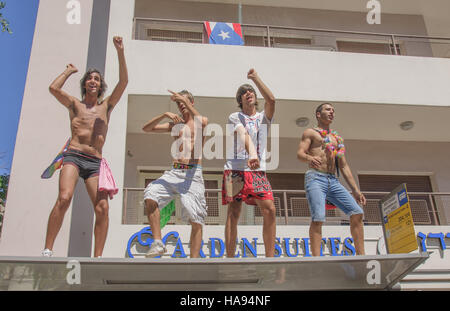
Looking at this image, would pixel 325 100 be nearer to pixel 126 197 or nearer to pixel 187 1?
pixel 126 197

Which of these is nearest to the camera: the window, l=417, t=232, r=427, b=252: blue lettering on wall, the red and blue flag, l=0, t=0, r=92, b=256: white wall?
l=0, t=0, r=92, b=256: white wall

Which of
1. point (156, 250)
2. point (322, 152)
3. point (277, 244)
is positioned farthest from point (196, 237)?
point (277, 244)

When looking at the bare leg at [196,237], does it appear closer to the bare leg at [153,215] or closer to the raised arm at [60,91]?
the bare leg at [153,215]

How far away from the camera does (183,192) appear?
436 cm

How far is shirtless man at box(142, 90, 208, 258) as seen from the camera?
4293mm

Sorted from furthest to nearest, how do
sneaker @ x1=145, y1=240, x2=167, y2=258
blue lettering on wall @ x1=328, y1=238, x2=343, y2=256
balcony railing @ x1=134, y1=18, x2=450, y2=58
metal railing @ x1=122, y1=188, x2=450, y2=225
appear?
balcony railing @ x1=134, y1=18, x2=450, y2=58, blue lettering on wall @ x1=328, y1=238, x2=343, y2=256, metal railing @ x1=122, y1=188, x2=450, y2=225, sneaker @ x1=145, y1=240, x2=167, y2=258

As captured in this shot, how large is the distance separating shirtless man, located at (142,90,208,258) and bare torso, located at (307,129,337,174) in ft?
3.94

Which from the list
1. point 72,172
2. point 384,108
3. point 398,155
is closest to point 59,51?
point 72,172

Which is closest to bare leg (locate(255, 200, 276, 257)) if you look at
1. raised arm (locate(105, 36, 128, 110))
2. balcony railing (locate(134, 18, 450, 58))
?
raised arm (locate(105, 36, 128, 110))

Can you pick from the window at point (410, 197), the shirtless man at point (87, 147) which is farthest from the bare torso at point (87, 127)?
the window at point (410, 197)

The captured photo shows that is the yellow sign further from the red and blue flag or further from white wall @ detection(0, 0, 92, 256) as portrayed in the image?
the red and blue flag

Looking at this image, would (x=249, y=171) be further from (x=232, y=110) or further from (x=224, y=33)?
(x=224, y=33)

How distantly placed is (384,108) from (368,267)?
19.3 feet

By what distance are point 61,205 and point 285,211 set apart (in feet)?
15.0
